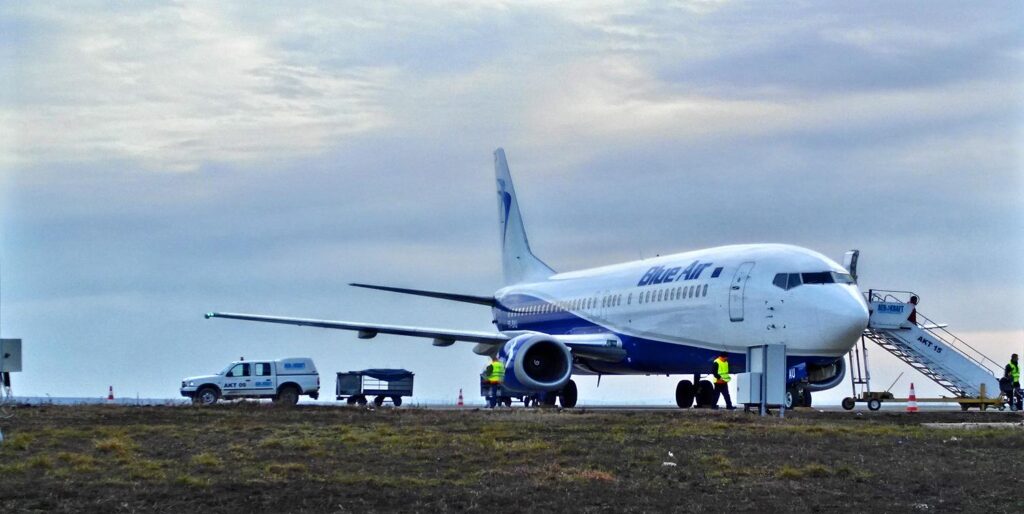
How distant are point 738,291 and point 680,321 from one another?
2.53 m

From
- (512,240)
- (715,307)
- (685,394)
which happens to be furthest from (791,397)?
(512,240)

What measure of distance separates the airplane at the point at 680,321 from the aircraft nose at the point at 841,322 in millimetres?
21

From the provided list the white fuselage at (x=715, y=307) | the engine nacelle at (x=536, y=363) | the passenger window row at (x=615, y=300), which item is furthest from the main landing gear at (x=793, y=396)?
the engine nacelle at (x=536, y=363)

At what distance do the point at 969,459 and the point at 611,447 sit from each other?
4.93m

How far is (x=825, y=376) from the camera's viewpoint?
3331 cm

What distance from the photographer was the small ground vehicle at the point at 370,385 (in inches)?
1925

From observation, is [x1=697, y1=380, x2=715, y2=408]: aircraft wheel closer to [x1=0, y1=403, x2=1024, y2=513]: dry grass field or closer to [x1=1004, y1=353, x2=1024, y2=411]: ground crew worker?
[x1=1004, y1=353, x2=1024, y2=411]: ground crew worker

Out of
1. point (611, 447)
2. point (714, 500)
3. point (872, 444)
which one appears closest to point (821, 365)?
point (872, 444)

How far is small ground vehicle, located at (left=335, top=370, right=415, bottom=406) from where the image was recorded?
160ft

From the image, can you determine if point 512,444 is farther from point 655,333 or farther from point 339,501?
point 655,333

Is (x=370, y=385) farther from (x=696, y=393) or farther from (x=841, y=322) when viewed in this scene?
(x=841, y=322)

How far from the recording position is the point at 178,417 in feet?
94.6

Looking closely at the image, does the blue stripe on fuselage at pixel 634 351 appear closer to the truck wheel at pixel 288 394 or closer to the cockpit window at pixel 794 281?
the cockpit window at pixel 794 281

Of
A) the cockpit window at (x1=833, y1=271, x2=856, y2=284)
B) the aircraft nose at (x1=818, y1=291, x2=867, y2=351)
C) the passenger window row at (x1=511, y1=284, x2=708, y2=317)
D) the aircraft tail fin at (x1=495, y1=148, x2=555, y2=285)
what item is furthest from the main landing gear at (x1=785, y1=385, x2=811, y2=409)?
the aircraft tail fin at (x1=495, y1=148, x2=555, y2=285)
